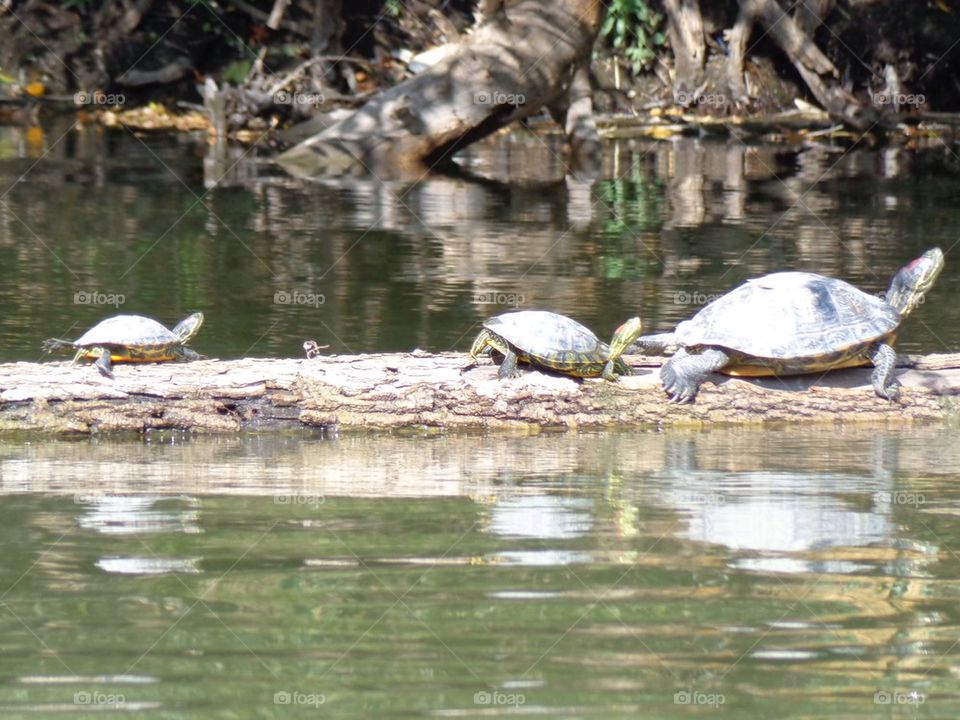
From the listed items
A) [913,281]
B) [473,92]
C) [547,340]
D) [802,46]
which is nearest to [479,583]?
[547,340]

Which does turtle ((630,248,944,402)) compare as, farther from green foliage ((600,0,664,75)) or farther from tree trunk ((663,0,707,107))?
green foliage ((600,0,664,75))

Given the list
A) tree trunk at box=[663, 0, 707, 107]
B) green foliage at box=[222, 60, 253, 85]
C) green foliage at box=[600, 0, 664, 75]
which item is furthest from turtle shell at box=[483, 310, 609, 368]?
green foliage at box=[600, 0, 664, 75]

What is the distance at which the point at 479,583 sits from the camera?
491 cm

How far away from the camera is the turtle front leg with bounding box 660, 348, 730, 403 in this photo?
7691 millimetres

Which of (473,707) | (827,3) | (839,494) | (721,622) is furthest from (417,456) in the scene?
(827,3)

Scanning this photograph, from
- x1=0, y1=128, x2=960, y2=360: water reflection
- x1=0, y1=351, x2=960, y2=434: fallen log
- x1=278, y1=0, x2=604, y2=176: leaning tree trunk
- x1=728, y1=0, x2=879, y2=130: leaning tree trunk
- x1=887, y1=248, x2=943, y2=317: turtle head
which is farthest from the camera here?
x1=728, y1=0, x2=879, y2=130: leaning tree trunk

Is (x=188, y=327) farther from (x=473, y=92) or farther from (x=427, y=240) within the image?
(x=473, y=92)

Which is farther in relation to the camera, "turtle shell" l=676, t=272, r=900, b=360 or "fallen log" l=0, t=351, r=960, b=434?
"turtle shell" l=676, t=272, r=900, b=360

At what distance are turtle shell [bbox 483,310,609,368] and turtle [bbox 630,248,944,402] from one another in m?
0.46

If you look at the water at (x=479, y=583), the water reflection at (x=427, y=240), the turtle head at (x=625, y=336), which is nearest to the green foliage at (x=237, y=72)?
the water reflection at (x=427, y=240)

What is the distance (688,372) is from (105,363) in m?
3.17

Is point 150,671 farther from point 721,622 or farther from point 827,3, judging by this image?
point 827,3

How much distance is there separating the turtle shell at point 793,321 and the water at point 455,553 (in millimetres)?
494

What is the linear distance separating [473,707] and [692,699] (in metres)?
0.63
